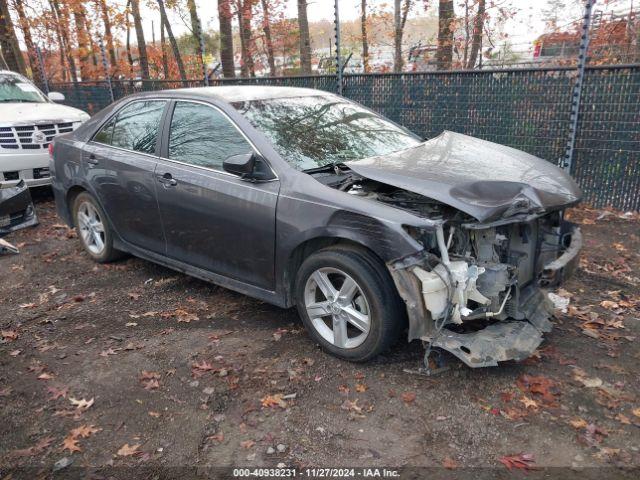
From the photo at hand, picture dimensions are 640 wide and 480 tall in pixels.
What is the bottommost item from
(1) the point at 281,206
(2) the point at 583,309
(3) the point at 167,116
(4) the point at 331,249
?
(2) the point at 583,309

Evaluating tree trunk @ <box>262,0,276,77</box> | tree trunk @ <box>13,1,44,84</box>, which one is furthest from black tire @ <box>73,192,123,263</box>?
tree trunk @ <box>13,1,44,84</box>

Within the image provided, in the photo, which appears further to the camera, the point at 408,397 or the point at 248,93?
the point at 248,93

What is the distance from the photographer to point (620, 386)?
329 cm

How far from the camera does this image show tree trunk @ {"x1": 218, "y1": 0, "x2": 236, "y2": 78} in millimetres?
12977

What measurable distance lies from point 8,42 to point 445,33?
12.2m

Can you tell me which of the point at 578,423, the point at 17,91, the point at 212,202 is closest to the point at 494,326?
the point at 578,423

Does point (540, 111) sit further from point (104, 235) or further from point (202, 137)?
point (104, 235)

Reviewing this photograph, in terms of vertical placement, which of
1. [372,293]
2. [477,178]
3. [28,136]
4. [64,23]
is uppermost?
[64,23]

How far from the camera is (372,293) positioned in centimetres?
328

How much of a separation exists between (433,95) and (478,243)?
15.3ft

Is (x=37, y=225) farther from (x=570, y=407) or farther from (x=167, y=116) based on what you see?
(x=570, y=407)

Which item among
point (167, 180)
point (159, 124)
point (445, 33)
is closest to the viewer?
point (167, 180)

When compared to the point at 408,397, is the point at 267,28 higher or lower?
higher

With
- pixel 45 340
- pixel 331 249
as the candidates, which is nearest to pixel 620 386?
pixel 331 249
